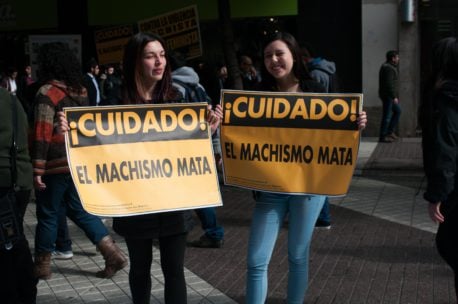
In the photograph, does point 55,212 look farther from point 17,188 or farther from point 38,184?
point 17,188

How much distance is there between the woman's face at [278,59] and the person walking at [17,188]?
4.82 ft

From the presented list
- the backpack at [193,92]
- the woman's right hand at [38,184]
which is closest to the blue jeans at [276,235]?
the backpack at [193,92]

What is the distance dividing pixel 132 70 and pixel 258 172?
0.94 metres

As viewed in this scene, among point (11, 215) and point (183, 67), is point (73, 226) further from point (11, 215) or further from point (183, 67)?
point (11, 215)

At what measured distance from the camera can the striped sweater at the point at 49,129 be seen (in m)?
5.86

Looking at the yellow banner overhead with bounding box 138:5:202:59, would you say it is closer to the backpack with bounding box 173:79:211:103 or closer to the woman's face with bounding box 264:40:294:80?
the backpack with bounding box 173:79:211:103

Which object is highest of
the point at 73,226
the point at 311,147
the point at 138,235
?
the point at 311,147

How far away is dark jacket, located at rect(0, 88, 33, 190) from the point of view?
15.0 feet

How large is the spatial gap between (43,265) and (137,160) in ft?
7.21

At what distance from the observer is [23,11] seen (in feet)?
66.8

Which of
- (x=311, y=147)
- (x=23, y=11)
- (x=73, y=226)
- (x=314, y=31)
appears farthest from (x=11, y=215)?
(x=23, y=11)

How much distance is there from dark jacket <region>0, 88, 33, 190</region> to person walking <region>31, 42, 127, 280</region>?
102 centimetres

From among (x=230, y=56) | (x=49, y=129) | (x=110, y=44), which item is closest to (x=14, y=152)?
(x=49, y=129)

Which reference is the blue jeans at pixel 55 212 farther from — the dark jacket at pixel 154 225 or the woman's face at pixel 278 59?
the woman's face at pixel 278 59
